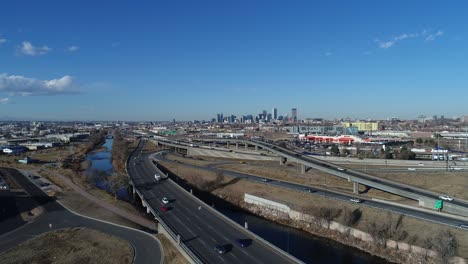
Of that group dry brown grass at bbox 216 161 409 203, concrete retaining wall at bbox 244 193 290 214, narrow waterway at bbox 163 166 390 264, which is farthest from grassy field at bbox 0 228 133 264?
dry brown grass at bbox 216 161 409 203

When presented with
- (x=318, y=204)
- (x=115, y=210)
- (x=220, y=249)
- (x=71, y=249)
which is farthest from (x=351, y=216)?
(x=115, y=210)

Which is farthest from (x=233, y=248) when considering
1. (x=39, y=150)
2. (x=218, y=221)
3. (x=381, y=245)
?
(x=39, y=150)

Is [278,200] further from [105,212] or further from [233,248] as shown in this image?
Result: [105,212]

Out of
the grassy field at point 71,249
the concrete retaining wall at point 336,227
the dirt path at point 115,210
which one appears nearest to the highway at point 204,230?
the dirt path at point 115,210

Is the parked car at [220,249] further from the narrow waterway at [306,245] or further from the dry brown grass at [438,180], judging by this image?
the dry brown grass at [438,180]

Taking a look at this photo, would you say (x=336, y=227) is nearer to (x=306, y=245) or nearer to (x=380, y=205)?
(x=306, y=245)
